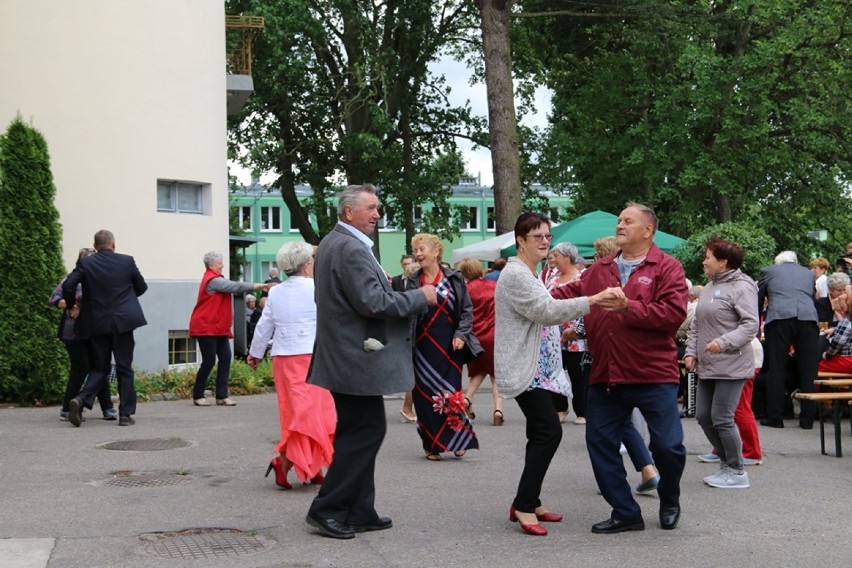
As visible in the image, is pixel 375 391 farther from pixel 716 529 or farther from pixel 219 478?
pixel 219 478

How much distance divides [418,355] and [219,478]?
2.31 m

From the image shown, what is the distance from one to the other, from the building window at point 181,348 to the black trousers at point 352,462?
39.8ft

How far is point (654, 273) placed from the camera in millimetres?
6898

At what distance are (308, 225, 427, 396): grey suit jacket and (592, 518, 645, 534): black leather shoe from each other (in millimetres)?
1393

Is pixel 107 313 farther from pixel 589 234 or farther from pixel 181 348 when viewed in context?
pixel 589 234

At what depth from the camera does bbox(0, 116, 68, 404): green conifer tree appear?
15.3 metres

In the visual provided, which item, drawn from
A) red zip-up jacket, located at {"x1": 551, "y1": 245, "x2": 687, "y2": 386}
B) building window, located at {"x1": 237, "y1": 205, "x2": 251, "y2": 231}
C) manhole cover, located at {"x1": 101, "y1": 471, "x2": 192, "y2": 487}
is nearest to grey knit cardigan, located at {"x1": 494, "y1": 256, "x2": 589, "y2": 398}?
red zip-up jacket, located at {"x1": 551, "y1": 245, "x2": 687, "y2": 386}

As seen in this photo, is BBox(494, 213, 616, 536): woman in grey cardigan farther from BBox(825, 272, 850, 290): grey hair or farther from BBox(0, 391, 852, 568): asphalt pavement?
BBox(825, 272, 850, 290): grey hair

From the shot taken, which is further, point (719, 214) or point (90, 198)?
point (719, 214)

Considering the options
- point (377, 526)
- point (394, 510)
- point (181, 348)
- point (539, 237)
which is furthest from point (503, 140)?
→ point (377, 526)

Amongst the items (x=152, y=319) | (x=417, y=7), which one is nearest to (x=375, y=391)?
(x=152, y=319)

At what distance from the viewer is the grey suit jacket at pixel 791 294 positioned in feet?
42.9

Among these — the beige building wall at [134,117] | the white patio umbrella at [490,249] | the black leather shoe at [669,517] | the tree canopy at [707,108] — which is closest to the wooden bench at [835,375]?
the black leather shoe at [669,517]

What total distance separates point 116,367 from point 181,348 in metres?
6.39
